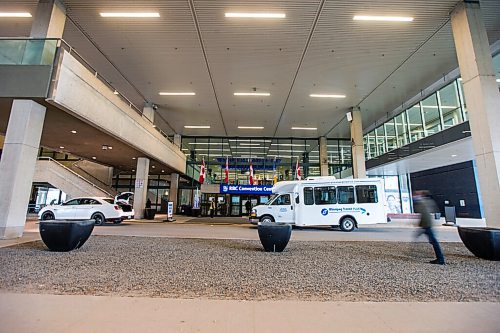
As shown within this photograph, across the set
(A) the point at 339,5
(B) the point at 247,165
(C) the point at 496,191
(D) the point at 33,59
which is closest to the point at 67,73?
(D) the point at 33,59

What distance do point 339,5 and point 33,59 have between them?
10.4 metres

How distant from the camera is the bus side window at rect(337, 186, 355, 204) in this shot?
39.1 feet

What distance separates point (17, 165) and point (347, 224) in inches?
512

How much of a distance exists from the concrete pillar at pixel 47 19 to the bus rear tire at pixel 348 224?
14.0 m

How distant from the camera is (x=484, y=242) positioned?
17.8 feet

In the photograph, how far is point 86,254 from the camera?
5461 mm

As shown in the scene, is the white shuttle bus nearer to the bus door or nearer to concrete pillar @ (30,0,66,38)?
the bus door

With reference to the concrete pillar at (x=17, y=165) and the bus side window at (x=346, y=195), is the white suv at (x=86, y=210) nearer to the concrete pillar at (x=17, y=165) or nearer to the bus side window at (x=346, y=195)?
the concrete pillar at (x=17, y=165)

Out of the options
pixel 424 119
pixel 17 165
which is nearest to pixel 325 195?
pixel 424 119

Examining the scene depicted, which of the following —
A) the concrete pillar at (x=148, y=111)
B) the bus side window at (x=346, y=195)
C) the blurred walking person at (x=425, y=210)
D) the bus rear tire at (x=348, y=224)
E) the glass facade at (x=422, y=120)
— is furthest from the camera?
the concrete pillar at (x=148, y=111)

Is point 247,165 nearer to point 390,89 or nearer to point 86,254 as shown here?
point 390,89

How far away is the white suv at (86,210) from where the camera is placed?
1228cm

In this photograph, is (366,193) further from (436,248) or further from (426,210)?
(436,248)

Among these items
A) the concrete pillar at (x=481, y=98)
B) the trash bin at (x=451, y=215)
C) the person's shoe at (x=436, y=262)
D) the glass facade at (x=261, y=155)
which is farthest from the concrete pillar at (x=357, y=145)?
the person's shoe at (x=436, y=262)
